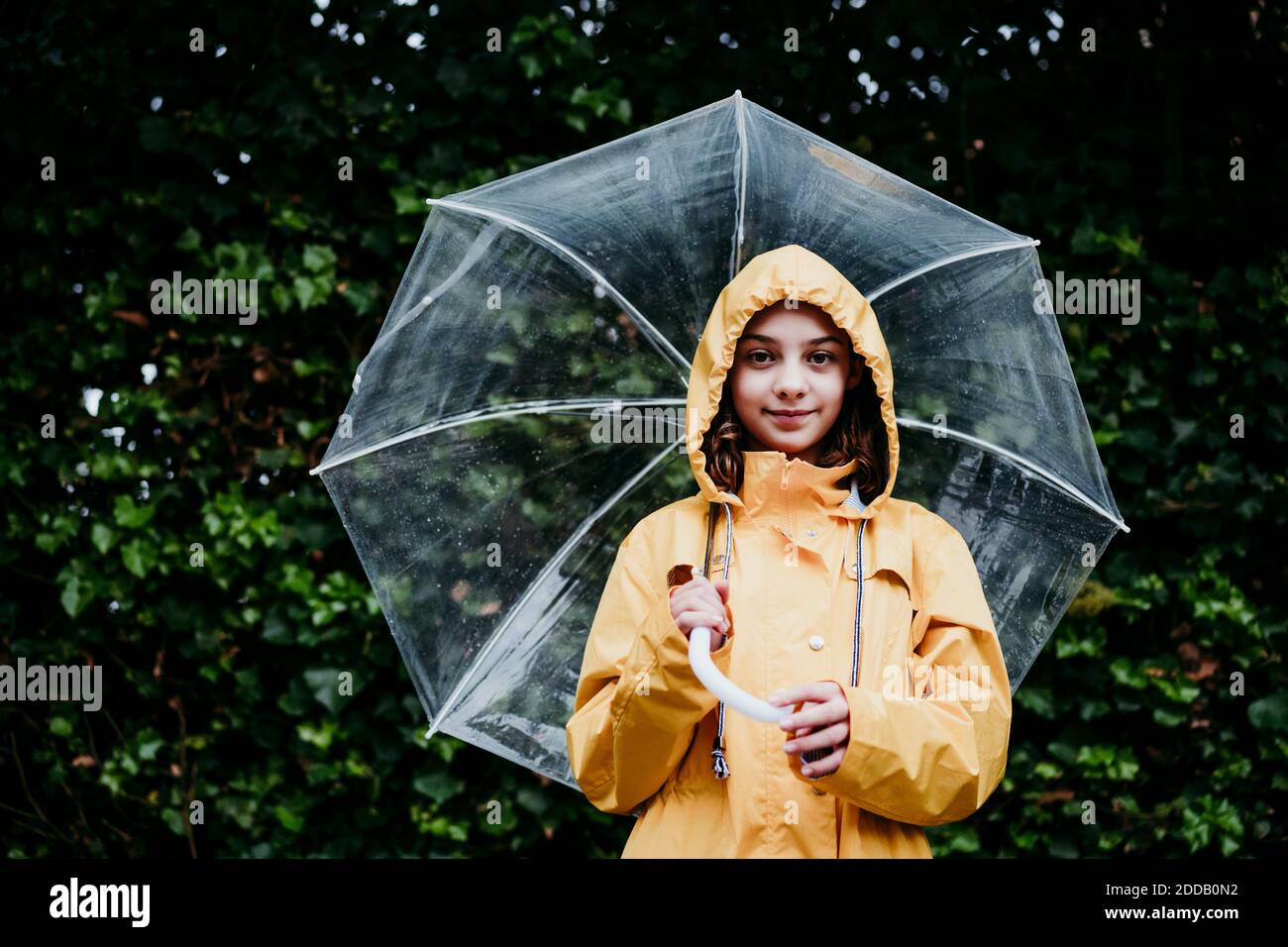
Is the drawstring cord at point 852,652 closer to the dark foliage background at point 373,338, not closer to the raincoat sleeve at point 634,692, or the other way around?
the raincoat sleeve at point 634,692

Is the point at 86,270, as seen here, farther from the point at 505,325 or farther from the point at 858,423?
the point at 858,423

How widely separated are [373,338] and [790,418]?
78.2 inches

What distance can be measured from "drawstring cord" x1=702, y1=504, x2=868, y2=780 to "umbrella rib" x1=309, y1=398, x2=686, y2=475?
420 mm

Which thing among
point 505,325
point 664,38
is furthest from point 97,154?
point 505,325

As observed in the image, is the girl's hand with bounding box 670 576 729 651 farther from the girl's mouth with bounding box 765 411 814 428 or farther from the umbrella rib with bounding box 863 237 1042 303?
the umbrella rib with bounding box 863 237 1042 303

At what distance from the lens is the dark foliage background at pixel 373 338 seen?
3.46m

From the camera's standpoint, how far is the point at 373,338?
3.67 meters

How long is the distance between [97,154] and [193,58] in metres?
0.42

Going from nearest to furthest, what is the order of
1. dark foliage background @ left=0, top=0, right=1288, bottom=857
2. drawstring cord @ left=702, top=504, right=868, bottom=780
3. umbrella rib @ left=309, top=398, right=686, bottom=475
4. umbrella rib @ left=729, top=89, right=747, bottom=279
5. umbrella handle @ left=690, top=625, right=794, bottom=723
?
umbrella handle @ left=690, top=625, right=794, bottom=723
drawstring cord @ left=702, top=504, right=868, bottom=780
umbrella rib @ left=729, top=89, right=747, bottom=279
umbrella rib @ left=309, top=398, right=686, bottom=475
dark foliage background @ left=0, top=0, right=1288, bottom=857

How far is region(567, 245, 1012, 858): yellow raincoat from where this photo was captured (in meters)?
1.75

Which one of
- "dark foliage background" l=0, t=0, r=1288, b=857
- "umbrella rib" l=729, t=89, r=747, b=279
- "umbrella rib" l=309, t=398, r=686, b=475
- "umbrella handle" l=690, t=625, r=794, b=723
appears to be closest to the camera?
"umbrella handle" l=690, t=625, r=794, b=723

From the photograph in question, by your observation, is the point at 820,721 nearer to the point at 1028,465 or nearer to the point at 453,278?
the point at 1028,465

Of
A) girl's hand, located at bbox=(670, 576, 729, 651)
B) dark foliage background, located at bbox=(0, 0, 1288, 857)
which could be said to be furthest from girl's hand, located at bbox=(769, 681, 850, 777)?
dark foliage background, located at bbox=(0, 0, 1288, 857)

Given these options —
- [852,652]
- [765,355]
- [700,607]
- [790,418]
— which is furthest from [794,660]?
[765,355]
